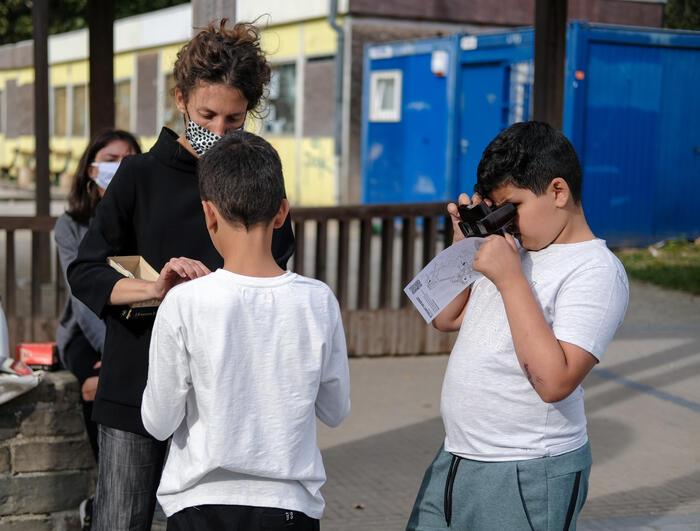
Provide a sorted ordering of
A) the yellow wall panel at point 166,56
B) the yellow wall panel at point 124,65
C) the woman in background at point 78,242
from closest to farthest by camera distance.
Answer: the woman in background at point 78,242 < the yellow wall panel at point 166,56 < the yellow wall panel at point 124,65

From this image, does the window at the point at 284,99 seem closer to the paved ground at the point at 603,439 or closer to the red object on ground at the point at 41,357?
the paved ground at the point at 603,439

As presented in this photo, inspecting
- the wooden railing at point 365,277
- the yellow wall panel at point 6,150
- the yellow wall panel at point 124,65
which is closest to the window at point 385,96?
the wooden railing at point 365,277

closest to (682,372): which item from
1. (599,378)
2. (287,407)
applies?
(599,378)

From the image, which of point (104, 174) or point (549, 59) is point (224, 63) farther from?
point (549, 59)

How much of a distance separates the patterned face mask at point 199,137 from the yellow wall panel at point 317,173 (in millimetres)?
17434

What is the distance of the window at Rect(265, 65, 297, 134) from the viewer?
21.8m

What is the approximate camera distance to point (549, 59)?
740cm

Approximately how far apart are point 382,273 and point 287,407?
5.32 m

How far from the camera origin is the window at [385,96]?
16.9m

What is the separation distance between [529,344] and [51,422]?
2140 mm

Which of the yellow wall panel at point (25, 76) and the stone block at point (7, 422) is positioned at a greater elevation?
the yellow wall panel at point (25, 76)

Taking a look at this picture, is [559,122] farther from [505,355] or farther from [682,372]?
[505,355]

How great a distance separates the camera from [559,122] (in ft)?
24.8

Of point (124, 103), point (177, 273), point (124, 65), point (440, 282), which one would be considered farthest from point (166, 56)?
point (177, 273)
